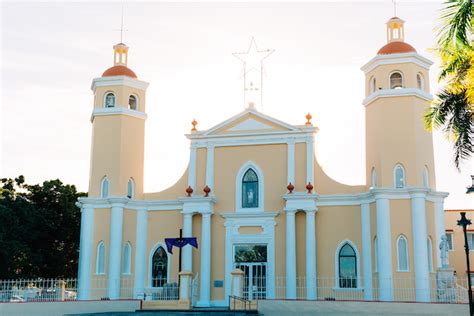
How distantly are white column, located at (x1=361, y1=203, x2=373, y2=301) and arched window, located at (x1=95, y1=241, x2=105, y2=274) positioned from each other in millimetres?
11872

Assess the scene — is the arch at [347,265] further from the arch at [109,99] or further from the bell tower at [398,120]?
the arch at [109,99]

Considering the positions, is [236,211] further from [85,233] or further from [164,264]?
[85,233]

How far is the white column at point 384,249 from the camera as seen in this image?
→ 27127 millimetres

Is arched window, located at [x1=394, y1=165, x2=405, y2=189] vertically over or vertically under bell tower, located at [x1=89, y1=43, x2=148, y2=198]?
under

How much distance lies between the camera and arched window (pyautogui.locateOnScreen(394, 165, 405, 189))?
28.4 m

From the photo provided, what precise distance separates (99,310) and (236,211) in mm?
7841

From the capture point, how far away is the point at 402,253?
1085 inches

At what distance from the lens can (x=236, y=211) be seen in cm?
3095

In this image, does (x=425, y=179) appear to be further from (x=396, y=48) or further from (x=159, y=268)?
(x=159, y=268)

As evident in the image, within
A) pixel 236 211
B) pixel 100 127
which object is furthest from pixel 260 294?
pixel 100 127

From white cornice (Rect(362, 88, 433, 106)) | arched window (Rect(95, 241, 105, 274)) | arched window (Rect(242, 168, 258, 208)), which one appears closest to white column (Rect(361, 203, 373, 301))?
white cornice (Rect(362, 88, 433, 106))

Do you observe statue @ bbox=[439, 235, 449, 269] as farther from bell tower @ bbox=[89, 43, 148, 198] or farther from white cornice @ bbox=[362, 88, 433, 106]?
bell tower @ bbox=[89, 43, 148, 198]

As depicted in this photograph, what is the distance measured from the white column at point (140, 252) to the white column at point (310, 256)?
7.79m

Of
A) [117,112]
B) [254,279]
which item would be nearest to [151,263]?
[254,279]
